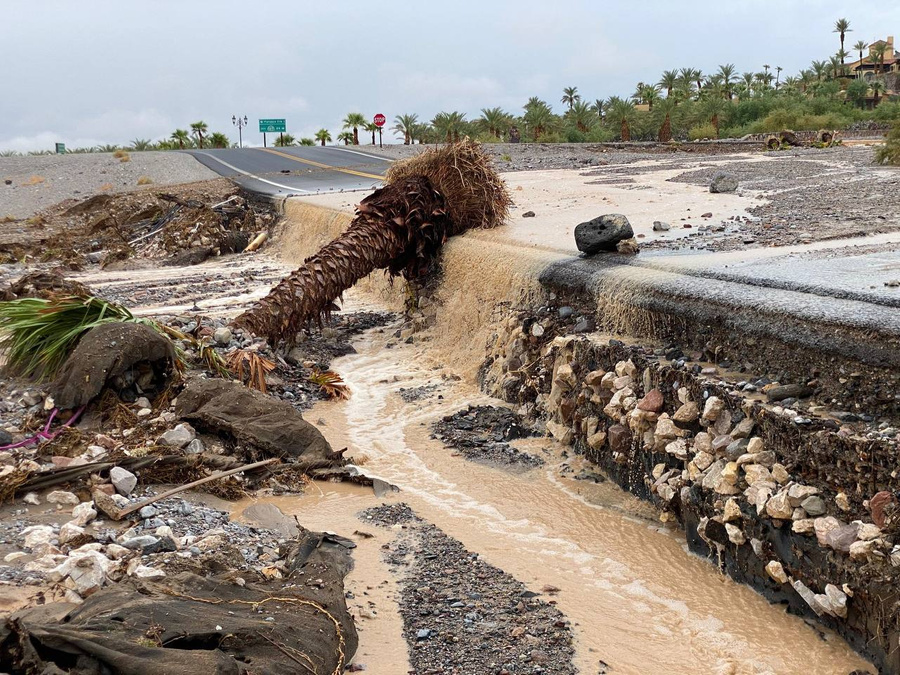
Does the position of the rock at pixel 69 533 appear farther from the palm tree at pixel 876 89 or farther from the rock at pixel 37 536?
the palm tree at pixel 876 89

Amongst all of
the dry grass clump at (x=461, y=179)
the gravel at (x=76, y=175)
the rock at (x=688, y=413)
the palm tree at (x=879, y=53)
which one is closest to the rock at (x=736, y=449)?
the rock at (x=688, y=413)

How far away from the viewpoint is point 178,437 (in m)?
6.50

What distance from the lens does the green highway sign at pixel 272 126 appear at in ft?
166

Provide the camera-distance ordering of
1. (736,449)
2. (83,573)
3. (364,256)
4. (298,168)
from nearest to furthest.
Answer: (83,573) < (736,449) < (364,256) < (298,168)

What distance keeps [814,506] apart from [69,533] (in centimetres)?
405

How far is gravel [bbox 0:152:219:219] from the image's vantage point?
944 inches

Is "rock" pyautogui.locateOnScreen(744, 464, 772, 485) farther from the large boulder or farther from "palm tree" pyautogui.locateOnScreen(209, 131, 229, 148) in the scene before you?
"palm tree" pyautogui.locateOnScreen(209, 131, 229, 148)

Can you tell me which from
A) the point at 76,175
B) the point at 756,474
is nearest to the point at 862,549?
the point at 756,474

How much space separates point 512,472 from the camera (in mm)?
7137

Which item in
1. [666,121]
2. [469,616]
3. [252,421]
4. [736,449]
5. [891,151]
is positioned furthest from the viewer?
[666,121]

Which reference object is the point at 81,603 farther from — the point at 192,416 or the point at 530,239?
the point at 530,239

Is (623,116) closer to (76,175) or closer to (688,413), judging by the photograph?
(76,175)

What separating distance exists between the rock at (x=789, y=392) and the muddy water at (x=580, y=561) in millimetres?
1124

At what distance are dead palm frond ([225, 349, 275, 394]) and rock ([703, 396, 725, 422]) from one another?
180 inches
